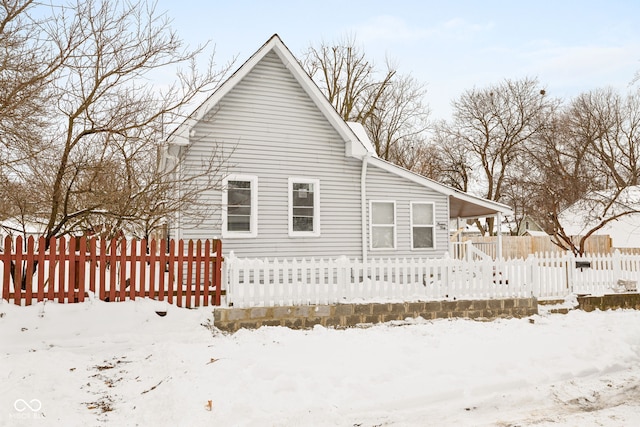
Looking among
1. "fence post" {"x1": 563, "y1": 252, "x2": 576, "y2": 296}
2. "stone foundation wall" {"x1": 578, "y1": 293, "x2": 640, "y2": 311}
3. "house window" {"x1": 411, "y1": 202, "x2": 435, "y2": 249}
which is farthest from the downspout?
"stone foundation wall" {"x1": 578, "y1": 293, "x2": 640, "y2": 311}

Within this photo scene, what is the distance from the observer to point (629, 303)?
12109 millimetres

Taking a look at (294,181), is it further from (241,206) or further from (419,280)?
(419,280)

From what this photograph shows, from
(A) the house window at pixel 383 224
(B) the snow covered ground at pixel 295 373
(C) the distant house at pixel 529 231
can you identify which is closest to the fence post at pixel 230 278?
(B) the snow covered ground at pixel 295 373

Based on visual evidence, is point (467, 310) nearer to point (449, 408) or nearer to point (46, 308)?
point (449, 408)

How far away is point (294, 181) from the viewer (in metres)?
12.7

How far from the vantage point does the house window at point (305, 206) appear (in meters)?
12.7

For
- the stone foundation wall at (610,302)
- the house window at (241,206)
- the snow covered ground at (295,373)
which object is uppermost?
the house window at (241,206)

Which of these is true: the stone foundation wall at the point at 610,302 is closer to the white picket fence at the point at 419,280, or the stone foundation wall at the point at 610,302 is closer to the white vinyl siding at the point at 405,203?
the white picket fence at the point at 419,280

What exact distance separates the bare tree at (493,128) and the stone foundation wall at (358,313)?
2896 centimetres

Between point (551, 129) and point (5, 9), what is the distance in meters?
37.3

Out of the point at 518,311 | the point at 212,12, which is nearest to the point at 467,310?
the point at 518,311

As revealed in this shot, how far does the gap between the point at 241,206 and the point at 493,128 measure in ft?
106

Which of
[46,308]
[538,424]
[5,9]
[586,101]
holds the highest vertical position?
[586,101]

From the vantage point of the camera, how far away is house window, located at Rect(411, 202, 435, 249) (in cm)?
1425
